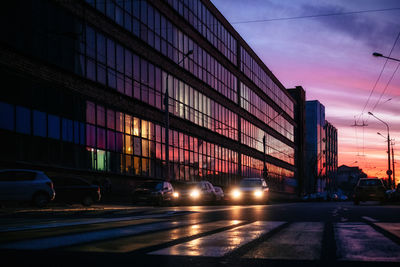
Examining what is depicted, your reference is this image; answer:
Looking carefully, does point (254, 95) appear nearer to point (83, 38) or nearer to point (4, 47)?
point (83, 38)

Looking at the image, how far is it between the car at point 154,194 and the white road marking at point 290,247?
20904 mm

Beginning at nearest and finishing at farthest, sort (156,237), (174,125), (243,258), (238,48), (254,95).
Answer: (243,258) → (156,237) → (174,125) → (238,48) → (254,95)

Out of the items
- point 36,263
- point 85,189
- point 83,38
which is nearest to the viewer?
point 36,263

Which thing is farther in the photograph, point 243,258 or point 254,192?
point 254,192

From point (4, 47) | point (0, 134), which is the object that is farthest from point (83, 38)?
point (0, 134)

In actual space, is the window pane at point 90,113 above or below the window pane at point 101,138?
above

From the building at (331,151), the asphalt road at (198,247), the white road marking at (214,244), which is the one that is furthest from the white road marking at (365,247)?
the building at (331,151)

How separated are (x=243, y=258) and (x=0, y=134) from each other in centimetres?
2225

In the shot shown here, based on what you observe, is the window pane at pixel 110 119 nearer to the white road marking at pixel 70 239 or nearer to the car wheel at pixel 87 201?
the car wheel at pixel 87 201

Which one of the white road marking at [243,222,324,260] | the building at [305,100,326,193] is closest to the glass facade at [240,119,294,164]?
the building at [305,100,326,193]

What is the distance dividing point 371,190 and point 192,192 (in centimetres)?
1145

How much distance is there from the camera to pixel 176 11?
1799 inches

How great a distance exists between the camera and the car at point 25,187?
66.9 ft

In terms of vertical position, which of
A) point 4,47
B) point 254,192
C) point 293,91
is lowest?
point 254,192
